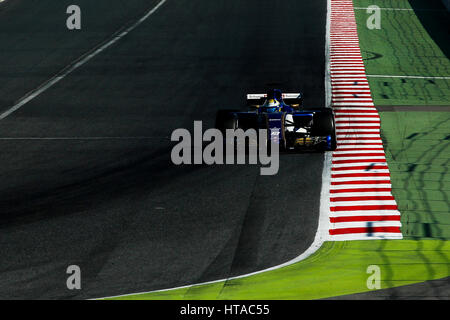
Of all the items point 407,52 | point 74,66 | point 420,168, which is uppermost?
point 407,52

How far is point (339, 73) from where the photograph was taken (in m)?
29.3

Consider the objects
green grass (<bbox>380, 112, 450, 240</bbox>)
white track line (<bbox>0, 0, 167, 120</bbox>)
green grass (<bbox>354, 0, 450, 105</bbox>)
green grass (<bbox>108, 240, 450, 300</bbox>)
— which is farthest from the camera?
green grass (<bbox>354, 0, 450, 105</bbox>)

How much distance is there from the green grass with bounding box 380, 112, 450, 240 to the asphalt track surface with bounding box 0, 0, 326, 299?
1801 mm

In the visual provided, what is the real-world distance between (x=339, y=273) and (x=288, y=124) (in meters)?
7.77

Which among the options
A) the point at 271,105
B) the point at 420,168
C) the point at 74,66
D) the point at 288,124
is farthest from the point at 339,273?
the point at 74,66

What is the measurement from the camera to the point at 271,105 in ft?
66.2

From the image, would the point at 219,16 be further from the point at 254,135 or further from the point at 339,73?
the point at 254,135

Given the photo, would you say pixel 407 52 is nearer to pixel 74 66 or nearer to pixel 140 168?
pixel 74 66

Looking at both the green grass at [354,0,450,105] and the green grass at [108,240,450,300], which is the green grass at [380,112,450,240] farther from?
the green grass at [354,0,450,105]

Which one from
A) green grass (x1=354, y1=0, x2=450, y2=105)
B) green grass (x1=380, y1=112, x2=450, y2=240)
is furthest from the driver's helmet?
green grass (x1=354, y1=0, x2=450, y2=105)

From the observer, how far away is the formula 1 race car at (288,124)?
1934cm

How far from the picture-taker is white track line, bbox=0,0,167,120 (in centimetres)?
2559

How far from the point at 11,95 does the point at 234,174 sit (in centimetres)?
1158
